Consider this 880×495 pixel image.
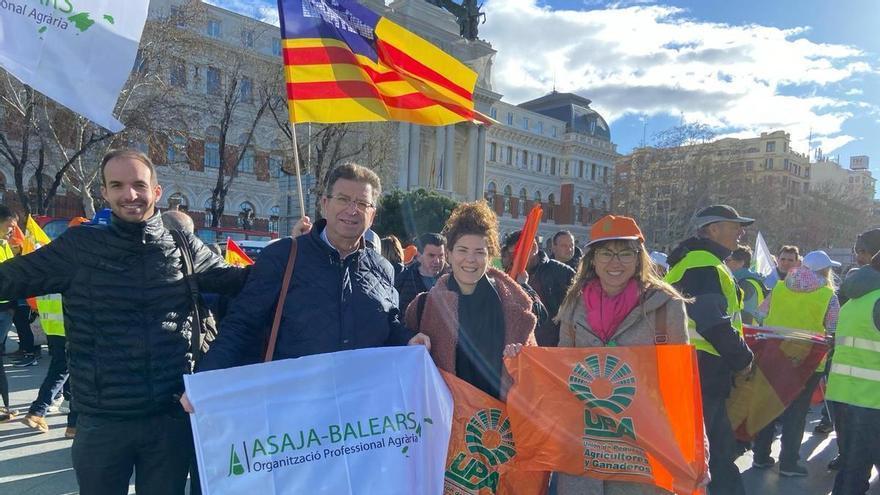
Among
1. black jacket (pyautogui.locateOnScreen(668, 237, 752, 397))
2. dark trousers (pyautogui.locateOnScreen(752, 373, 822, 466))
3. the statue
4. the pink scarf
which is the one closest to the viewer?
the pink scarf

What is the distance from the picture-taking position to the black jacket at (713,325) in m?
3.39

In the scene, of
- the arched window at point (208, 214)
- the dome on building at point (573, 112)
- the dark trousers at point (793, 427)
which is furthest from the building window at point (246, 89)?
the dome on building at point (573, 112)

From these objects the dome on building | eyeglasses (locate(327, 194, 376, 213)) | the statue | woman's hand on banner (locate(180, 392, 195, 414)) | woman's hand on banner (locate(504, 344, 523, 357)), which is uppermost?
the statue

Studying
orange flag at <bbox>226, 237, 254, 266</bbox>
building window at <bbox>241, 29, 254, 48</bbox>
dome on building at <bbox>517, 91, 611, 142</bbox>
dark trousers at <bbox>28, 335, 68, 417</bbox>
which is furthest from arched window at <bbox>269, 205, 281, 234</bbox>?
dome on building at <bbox>517, 91, 611, 142</bbox>

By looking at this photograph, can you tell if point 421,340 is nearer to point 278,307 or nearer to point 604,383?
point 278,307

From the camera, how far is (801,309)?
6.28 metres

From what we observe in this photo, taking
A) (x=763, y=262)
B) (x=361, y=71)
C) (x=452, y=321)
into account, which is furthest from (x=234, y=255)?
(x=763, y=262)

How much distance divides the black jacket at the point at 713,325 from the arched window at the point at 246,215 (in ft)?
129

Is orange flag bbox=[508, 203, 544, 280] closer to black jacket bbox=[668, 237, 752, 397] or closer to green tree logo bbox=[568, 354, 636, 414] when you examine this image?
black jacket bbox=[668, 237, 752, 397]

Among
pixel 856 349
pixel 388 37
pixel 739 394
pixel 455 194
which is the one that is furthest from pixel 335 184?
pixel 455 194

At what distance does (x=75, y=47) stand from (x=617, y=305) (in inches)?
124

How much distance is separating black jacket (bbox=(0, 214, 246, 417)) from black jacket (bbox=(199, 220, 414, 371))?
0.27 metres

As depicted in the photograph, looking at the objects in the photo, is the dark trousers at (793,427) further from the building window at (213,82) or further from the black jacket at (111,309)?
the building window at (213,82)

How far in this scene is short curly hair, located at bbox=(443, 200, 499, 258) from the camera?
2.84 m
